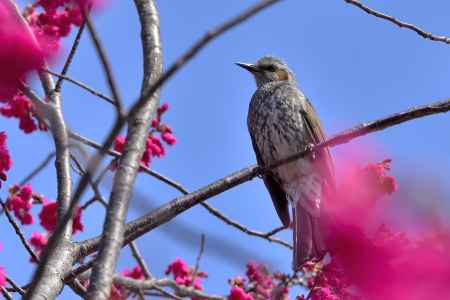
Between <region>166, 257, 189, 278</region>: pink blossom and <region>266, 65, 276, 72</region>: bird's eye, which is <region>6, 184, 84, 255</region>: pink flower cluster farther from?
<region>266, 65, 276, 72</region>: bird's eye

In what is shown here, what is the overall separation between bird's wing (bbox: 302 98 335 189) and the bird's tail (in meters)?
0.27

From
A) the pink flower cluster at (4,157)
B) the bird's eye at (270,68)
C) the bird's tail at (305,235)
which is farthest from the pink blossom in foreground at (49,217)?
the bird's eye at (270,68)

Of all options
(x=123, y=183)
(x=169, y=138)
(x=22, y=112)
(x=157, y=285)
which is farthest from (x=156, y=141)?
(x=123, y=183)

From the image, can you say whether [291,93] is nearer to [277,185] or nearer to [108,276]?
[277,185]

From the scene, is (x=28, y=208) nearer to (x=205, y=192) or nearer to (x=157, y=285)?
(x=157, y=285)

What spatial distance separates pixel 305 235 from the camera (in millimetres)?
4379

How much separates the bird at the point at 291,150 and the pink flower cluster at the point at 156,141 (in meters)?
0.73

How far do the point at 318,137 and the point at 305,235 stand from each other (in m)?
1.06

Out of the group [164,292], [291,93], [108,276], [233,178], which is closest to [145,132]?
[108,276]

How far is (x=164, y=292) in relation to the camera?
3590 millimetres

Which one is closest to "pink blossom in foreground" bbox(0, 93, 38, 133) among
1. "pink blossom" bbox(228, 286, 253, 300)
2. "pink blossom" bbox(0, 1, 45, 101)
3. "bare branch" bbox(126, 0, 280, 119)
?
"pink blossom" bbox(228, 286, 253, 300)

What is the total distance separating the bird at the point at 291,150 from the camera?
16.3 ft

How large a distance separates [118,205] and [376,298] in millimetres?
795

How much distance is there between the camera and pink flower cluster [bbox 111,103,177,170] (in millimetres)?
4715
